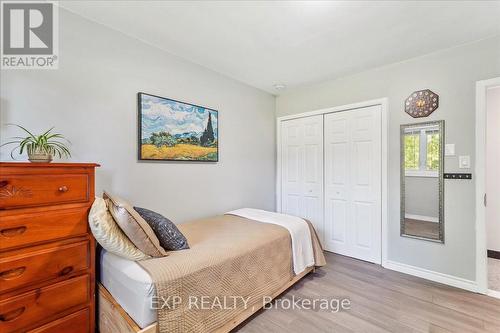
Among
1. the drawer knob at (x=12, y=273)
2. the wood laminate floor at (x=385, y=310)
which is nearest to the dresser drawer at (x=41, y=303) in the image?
the drawer knob at (x=12, y=273)

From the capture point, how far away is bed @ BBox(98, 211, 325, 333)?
4.26ft

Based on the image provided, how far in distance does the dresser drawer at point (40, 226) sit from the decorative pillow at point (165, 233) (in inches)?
15.6

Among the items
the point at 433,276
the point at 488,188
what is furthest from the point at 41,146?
the point at 488,188

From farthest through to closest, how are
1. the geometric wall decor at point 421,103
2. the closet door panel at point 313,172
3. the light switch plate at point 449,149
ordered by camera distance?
the closet door panel at point 313,172 < the geometric wall decor at point 421,103 < the light switch plate at point 449,149

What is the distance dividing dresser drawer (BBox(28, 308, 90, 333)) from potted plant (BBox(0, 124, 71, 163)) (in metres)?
0.99

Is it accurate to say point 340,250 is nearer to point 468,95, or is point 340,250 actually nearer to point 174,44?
point 468,95

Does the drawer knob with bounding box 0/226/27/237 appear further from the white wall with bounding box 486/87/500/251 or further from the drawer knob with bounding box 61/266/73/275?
the white wall with bounding box 486/87/500/251

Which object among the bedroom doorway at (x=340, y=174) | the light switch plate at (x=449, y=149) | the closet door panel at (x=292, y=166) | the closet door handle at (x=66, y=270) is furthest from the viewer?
the closet door panel at (x=292, y=166)

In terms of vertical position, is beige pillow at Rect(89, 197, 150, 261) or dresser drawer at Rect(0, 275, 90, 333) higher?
beige pillow at Rect(89, 197, 150, 261)

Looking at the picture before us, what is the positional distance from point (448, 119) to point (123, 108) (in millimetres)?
3415

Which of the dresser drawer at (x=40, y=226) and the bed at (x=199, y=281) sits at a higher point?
the dresser drawer at (x=40, y=226)

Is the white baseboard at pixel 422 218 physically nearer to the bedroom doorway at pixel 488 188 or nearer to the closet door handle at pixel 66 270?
the bedroom doorway at pixel 488 188

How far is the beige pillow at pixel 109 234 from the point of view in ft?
4.54

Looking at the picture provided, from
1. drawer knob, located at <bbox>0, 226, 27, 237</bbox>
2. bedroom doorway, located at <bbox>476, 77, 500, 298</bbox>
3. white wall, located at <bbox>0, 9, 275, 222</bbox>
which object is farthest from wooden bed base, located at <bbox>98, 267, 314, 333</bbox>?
bedroom doorway, located at <bbox>476, 77, 500, 298</bbox>
